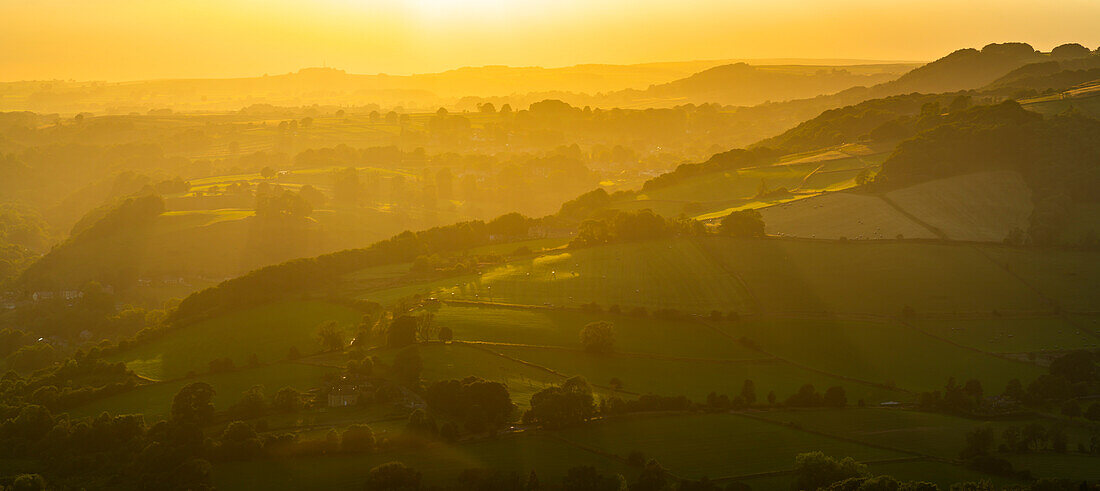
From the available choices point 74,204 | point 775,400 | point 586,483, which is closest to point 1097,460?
point 775,400

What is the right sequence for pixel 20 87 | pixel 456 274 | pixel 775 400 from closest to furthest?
pixel 775 400 → pixel 456 274 → pixel 20 87

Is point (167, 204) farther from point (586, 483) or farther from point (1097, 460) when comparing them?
point (1097, 460)

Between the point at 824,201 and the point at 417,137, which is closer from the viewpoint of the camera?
the point at 824,201

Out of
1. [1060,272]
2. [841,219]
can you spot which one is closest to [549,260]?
[841,219]

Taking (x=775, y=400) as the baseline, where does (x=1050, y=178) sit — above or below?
above

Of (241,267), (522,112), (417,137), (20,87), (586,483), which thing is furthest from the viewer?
(20,87)

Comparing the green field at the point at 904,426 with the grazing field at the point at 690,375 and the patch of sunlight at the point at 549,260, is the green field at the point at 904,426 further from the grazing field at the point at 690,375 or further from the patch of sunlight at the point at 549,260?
the patch of sunlight at the point at 549,260

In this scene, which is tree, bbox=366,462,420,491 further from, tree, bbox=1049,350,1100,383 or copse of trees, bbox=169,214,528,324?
tree, bbox=1049,350,1100,383

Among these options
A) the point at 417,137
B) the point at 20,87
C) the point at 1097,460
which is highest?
the point at 20,87
